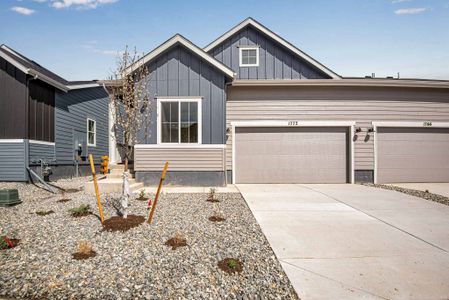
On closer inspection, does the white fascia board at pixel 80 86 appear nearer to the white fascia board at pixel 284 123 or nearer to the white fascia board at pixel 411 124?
the white fascia board at pixel 284 123

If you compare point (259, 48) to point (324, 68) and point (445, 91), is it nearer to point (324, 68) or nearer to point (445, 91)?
point (324, 68)

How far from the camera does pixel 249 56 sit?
12969 mm

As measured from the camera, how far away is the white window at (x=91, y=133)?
13.0m

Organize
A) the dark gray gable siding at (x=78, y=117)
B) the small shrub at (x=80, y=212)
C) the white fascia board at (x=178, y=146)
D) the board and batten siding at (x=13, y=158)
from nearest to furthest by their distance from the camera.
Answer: the small shrub at (x=80, y=212), the white fascia board at (x=178, y=146), the board and batten siding at (x=13, y=158), the dark gray gable siding at (x=78, y=117)

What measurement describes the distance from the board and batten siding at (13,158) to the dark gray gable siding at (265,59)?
9.61m

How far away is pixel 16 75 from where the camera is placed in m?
8.88

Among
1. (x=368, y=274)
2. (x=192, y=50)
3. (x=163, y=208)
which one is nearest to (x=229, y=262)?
(x=368, y=274)

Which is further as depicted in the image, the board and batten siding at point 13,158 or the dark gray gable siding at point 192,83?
the board and batten siding at point 13,158

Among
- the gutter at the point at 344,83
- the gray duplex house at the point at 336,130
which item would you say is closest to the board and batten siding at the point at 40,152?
the gray duplex house at the point at 336,130

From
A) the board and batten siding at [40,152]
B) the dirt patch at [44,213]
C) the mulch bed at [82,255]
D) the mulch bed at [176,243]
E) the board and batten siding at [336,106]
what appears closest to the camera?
the mulch bed at [82,255]

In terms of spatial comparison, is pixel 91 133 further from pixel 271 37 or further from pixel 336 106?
pixel 336 106

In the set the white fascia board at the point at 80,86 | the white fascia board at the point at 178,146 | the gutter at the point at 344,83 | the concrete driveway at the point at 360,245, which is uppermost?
the white fascia board at the point at 80,86

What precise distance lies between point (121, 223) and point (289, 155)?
7.13 meters

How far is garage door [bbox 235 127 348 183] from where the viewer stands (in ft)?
31.7
